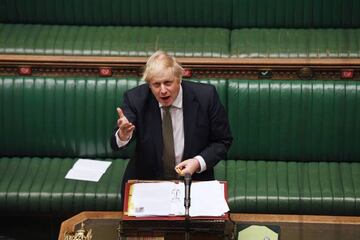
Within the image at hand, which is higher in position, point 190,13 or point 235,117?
point 190,13

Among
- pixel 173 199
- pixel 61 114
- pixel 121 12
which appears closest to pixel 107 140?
pixel 61 114

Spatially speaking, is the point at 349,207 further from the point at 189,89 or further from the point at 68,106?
the point at 68,106

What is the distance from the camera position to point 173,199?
3213mm

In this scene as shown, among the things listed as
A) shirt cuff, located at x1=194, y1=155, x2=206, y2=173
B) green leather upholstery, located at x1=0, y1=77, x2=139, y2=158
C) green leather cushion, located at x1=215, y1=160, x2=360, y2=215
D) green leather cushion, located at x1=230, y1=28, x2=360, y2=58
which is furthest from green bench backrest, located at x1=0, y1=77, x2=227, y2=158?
shirt cuff, located at x1=194, y1=155, x2=206, y2=173

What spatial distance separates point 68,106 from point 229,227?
1.93 m

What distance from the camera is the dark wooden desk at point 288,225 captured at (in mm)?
3350

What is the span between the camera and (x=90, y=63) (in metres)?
4.75

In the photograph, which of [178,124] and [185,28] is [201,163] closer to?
[178,124]

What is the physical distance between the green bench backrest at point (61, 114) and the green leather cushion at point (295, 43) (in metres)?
0.44

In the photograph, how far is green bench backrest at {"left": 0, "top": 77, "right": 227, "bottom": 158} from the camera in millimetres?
4742

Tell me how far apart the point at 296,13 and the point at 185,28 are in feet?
3.03

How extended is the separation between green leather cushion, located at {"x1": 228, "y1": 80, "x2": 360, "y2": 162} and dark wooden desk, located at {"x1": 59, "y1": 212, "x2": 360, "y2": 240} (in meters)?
1.33

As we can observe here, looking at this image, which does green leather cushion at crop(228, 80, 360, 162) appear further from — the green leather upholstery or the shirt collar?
the shirt collar

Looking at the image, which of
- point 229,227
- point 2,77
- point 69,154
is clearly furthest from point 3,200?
point 229,227
